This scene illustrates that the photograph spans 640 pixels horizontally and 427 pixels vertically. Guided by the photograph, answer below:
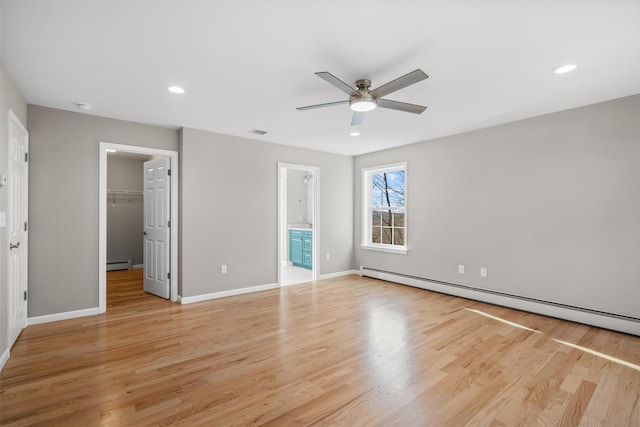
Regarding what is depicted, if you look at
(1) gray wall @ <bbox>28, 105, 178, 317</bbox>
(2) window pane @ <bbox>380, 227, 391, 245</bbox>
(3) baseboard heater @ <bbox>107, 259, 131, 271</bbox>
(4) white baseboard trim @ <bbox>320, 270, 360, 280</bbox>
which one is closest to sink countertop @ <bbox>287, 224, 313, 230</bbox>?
(4) white baseboard trim @ <bbox>320, 270, 360, 280</bbox>

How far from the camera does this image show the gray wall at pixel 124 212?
6.87 meters

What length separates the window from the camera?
558 cm

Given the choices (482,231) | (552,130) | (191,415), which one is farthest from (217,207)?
(552,130)

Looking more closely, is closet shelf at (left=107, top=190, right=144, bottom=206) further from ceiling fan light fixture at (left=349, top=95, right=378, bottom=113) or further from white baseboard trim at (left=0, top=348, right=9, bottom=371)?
ceiling fan light fixture at (left=349, top=95, right=378, bottom=113)

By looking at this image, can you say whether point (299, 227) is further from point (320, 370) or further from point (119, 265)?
point (320, 370)

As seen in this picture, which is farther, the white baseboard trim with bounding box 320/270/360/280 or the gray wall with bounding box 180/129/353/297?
the white baseboard trim with bounding box 320/270/360/280

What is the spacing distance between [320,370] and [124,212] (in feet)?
21.8

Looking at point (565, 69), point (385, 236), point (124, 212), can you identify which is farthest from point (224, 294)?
point (565, 69)

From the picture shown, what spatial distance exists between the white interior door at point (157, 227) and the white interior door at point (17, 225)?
146 cm

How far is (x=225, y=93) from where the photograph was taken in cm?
308

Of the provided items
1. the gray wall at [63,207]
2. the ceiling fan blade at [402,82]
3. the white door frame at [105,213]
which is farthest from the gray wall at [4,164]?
the ceiling fan blade at [402,82]

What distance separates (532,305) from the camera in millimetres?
3809

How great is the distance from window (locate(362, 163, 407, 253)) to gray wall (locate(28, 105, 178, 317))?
4.34 metres

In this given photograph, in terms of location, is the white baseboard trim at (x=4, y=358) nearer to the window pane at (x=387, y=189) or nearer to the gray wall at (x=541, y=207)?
the gray wall at (x=541, y=207)
